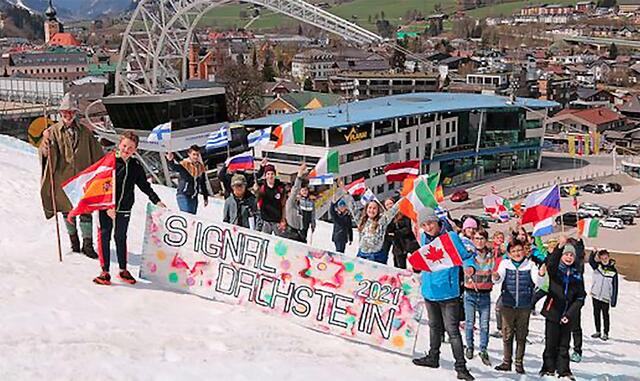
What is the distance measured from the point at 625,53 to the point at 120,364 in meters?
147

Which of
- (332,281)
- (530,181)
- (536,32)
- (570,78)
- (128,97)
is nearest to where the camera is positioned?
(332,281)

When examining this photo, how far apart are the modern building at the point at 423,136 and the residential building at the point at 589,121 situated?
14.7m

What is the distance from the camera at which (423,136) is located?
175 feet

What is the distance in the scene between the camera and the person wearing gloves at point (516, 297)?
684 cm

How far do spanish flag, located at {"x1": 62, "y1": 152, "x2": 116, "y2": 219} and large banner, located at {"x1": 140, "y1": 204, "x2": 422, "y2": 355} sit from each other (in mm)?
444

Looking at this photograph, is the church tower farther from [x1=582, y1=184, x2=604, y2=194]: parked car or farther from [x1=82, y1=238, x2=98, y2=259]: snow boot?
[x1=82, y1=238, x2=98, y2=259]: snow boot

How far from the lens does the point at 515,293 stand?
686 cm

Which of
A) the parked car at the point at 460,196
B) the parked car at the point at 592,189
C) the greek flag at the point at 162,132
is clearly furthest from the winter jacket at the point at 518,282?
the parked car at the point at 592,189

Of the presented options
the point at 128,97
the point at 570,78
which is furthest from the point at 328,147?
the point at 570,78

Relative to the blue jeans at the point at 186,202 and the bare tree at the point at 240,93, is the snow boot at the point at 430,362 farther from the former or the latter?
the bare tree at the point at 240,93

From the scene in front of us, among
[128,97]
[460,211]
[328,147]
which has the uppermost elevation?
[128,97]

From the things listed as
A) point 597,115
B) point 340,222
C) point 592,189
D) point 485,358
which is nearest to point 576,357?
point 485,358

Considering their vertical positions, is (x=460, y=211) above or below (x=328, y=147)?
below

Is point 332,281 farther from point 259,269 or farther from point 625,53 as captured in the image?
point 625,53
